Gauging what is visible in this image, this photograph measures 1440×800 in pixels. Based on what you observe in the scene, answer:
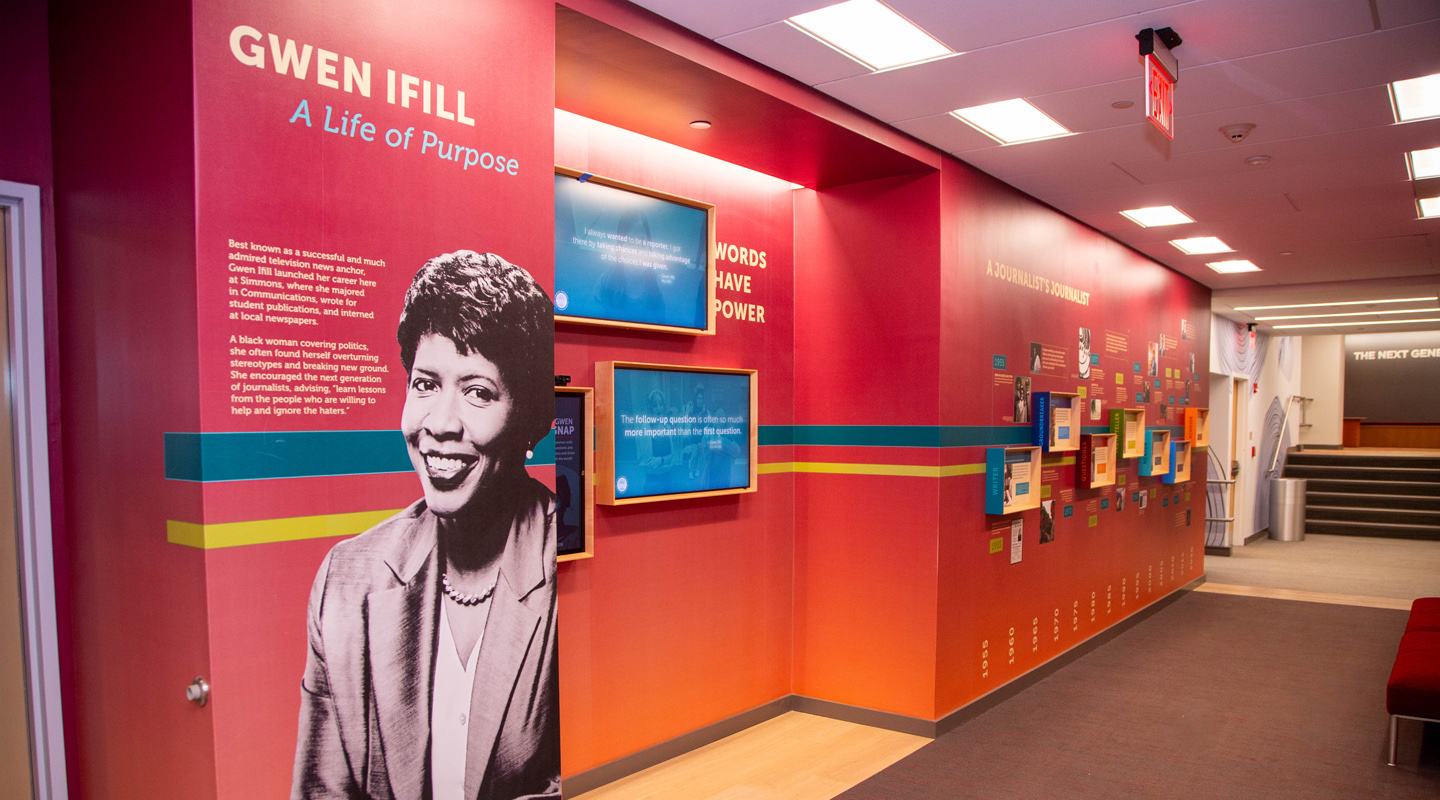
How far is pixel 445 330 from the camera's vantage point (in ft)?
8.28

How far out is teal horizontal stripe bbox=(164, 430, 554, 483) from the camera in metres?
2.10

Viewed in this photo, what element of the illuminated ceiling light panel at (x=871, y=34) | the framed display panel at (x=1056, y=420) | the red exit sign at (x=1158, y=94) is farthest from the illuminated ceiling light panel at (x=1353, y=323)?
the illuminated ceiling light panel at (x=871, y=34)

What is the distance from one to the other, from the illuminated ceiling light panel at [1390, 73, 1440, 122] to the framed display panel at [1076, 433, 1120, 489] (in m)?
2.60

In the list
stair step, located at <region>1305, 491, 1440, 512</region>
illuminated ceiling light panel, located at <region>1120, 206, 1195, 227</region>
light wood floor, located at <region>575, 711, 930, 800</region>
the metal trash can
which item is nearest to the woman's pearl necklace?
light wood floor, located at <region>575, 711, 930, 800</region>

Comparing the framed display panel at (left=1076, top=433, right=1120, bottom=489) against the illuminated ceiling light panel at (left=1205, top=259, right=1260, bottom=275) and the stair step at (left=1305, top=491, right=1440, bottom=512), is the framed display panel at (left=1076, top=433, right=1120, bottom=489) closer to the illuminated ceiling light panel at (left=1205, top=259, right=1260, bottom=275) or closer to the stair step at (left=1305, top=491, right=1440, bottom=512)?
the illuminated ceiling light panel at (left=1205, top=259, right=1260, bottom=275)

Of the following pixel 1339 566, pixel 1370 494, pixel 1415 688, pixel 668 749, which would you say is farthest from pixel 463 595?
pixel 1370 494

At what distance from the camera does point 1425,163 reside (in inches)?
186

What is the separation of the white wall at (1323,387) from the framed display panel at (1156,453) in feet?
41.7

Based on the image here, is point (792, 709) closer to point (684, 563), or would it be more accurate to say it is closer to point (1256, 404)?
point (684, 563)

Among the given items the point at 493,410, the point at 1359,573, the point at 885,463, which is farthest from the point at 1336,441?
the point at 493,410

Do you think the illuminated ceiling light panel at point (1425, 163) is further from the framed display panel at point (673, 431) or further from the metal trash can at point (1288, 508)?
the metal trash can at point (1288, 508)

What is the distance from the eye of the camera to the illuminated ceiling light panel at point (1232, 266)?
25.2 feet

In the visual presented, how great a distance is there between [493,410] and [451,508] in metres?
0.30

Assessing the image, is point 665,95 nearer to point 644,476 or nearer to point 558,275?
point 558,275
